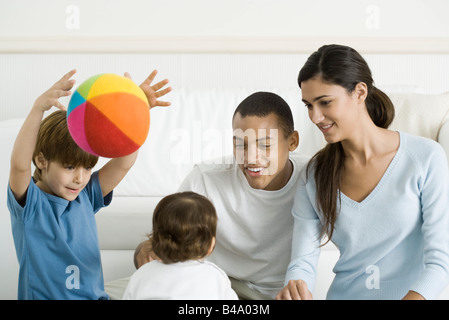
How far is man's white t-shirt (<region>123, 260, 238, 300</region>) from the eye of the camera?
97 centimetres

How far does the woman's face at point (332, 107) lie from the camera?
118 cm

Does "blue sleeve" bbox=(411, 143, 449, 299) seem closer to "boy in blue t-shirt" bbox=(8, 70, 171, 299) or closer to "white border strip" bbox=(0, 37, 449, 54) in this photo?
"boy in blue t-shirt" bbox=(8, 70, 171, 299)

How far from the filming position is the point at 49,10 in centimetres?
249

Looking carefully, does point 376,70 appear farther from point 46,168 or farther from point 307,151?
point 46,168

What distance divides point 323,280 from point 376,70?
1.32 meters

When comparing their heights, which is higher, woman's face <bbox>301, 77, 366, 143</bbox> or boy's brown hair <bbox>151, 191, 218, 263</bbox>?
woman's face <bbox>301, 77, 366, 143</bbox>

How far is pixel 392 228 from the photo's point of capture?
1.18m

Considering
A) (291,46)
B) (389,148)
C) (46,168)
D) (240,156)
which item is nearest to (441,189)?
(389,148)

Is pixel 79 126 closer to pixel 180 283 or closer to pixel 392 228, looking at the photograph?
pixel 180 283

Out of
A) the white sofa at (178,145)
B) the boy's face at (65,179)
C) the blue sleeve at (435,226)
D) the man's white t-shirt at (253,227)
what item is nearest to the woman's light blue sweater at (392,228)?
the blue sleeve at (435,226)

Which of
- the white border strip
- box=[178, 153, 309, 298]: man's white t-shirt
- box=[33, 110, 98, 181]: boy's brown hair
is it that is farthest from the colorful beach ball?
the white border strip

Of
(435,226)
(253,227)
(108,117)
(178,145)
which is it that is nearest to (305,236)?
(253,227)

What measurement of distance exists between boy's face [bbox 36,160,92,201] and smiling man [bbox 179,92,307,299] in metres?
0.32

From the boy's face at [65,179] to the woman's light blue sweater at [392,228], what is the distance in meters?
0.52
